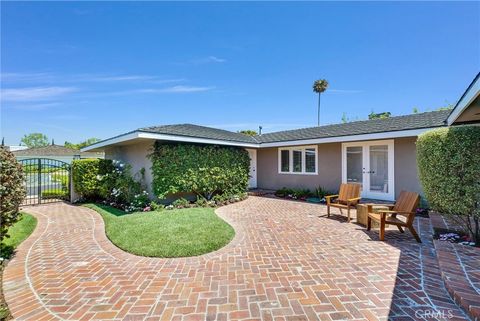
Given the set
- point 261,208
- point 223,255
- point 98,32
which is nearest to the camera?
point 223,255

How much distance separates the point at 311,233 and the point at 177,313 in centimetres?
420

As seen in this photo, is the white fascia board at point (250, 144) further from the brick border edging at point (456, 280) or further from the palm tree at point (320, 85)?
the palm tree at point (320, 85)

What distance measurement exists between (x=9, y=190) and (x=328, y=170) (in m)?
12.2

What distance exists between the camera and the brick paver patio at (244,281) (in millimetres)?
2775

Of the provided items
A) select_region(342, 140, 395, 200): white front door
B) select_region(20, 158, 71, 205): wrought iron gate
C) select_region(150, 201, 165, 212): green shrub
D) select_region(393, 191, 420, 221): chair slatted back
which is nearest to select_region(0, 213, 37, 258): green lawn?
select_region(150, 201, 165, 212): green shrub

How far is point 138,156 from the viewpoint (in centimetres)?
1129

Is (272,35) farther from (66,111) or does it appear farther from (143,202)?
(66,111)

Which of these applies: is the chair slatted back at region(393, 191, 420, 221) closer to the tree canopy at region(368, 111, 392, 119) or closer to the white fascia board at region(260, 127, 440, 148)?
the white fascia board at region(260, 127, 440, 148)

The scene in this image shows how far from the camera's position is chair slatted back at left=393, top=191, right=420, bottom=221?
5.28 meters

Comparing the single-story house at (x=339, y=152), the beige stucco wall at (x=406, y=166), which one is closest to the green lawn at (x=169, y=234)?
the single-story house at (x=339, y=152)

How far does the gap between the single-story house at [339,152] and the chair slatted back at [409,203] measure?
9.06ft

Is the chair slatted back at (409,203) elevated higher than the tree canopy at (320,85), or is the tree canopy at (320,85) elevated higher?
the tree canopy at (320,85)

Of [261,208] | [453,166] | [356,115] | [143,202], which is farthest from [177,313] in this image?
[356,115]

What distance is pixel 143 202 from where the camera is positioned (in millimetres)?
9859
